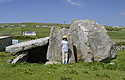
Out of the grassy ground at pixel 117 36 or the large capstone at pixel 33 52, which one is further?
the grassy ground at pixel 117 36

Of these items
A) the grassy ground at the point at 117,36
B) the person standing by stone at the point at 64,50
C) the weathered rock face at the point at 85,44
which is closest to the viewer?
the person standing by stone at the point at 64,50

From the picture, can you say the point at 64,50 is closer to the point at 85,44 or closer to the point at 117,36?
the point at 85,44

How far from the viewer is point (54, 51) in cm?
1562

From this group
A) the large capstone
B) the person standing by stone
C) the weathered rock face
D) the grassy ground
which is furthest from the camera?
the grassy ground

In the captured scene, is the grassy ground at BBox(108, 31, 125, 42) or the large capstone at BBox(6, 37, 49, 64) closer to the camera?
the large capstone at BBox(6, 37, 49, 64)

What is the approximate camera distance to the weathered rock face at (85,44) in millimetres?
14844

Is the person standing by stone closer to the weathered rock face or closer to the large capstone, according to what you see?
the weathered rock face

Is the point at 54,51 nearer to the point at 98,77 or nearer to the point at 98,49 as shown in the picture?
the point at 98,49

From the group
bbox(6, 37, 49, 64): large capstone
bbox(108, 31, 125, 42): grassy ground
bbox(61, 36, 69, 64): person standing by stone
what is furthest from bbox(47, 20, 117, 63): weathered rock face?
bbox(108, 31, 125, 42): grassy ground

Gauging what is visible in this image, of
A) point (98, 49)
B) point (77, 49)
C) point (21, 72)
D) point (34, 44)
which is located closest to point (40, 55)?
point (34, 44)

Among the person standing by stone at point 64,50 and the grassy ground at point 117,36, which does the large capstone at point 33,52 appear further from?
the grassy ground at point 117,36

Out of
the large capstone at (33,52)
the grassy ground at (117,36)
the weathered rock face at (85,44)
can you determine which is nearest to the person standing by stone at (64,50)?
the weathered rock face at (85,44)

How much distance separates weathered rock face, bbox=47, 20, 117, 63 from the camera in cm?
1484

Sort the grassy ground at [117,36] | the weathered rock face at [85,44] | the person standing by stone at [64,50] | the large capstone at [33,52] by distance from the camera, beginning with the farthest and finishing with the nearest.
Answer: the grassy ground at [117,36] → the large capstone at [33,52] → the weathered rock face at [85,44] → the person standing by stone at [64,50]
